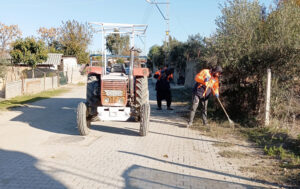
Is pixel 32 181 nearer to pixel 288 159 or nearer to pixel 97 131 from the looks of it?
pixel 97 131

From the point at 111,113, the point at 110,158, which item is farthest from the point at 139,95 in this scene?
the point at 110,158

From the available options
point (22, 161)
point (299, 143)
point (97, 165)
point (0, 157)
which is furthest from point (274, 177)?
point (0, 157)

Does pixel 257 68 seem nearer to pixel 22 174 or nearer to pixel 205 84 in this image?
pixel 205 84

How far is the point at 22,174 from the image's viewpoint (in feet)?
16.3

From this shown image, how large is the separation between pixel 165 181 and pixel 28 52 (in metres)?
21.7

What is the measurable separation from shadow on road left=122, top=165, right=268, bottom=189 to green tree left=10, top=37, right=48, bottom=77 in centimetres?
2101

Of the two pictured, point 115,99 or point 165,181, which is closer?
point 165,181

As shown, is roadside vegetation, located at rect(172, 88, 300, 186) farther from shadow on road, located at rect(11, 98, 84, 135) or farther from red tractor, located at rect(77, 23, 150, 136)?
shadow on road, located at rect(11, 98, 84, 135)

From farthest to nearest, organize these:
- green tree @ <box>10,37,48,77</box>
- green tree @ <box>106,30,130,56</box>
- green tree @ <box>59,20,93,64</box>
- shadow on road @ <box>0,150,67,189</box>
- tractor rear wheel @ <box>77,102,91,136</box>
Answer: green tree @ <box>59,20,93,64</box> < green tree @ <box>10,37,48,77</box> < green tree @ <box>106,30,130,56</box> < tractor rear wheel @ <box>77,102,91,136</box> < shadow on road @ <box>0,150,67,189</box>

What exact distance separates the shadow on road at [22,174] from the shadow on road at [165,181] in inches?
43.2

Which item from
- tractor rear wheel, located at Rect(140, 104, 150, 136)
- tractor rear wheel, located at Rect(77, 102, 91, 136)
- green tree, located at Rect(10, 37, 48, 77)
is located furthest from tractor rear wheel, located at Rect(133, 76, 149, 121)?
green tree, located at Rect(10, 37, 48, 77)

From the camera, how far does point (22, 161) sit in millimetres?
5637

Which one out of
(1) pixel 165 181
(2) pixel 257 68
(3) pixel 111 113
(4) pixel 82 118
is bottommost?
(1) pixel 165 181

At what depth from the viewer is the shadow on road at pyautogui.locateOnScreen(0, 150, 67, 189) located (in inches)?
179
